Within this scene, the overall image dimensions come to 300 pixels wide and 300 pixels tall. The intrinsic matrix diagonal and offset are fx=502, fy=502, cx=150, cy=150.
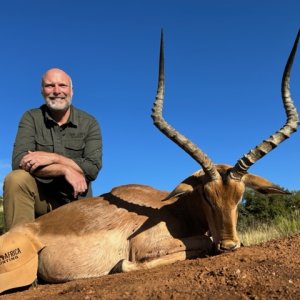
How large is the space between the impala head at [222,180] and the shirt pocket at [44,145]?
82.3 inches

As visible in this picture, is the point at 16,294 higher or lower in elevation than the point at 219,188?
lower

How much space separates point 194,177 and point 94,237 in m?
1.45

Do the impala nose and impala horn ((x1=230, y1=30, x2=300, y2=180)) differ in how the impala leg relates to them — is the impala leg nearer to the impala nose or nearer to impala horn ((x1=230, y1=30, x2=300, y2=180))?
the impala nose

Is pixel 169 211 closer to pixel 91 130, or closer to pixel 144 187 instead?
pixel 144 187

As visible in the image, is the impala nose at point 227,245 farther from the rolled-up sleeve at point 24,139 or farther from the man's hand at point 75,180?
the rolled-up sleeve at point 24,139

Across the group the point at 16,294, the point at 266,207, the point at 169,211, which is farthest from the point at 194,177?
the point at 266,207

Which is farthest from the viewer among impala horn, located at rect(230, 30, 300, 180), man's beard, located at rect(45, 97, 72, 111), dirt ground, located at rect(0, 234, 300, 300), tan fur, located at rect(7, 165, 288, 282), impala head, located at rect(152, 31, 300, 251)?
man's beard, located at rect(45, 97, 72, 111)

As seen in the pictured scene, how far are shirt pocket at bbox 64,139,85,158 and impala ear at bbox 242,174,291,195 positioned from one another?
286cm

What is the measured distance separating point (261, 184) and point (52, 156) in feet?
9.46

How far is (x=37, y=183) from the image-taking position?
716 cm

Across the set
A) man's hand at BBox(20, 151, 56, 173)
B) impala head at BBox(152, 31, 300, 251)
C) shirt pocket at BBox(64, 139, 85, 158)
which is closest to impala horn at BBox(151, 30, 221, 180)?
impala head at BBox(152, 31, 300, 251)

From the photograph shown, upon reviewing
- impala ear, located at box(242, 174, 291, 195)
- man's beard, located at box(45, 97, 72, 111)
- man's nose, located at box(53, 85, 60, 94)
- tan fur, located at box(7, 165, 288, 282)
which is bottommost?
tan fur, located at box(7, 165, 288, 282)

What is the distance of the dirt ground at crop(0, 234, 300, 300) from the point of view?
3873 millimetres

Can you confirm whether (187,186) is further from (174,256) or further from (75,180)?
(75,180)
